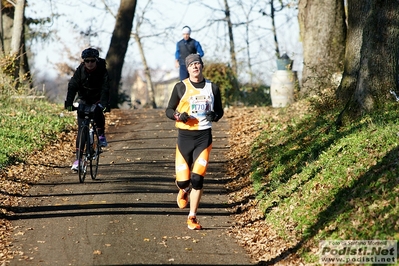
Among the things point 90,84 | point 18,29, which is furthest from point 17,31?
point 90,84

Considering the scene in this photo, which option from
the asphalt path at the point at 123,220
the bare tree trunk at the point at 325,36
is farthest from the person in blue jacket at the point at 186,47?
the asphalt path at the point at 123,220

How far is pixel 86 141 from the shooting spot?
13016 mm

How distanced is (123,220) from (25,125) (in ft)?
30.9

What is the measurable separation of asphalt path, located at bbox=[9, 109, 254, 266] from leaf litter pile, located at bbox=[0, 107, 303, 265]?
0.16 metres

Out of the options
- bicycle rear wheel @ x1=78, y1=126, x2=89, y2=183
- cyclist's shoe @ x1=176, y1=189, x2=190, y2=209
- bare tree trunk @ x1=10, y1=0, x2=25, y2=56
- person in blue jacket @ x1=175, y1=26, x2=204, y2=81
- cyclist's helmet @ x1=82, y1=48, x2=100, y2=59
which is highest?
bare tree trunk @ x1=10, y1=0, x2=25, y2=56

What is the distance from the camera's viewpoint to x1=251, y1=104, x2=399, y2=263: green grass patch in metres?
7.81

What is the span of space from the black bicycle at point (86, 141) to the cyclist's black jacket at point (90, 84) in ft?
0.65

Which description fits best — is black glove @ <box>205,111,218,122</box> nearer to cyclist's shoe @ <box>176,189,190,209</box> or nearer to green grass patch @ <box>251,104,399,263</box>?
cyclist's shoe @ <box>176,189,190,209</box>

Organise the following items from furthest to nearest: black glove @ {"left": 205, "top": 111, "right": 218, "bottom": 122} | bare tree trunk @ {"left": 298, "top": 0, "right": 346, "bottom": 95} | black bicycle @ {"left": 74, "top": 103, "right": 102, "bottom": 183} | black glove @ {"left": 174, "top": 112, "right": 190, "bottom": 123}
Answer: bare tree trunk @ {"left": 298, "top": 0, "right": 346, "bottom": 95}, black bicycle @ {"left": 74, "top": 103, "right": 102, "bottom": 183}, black glove @ {"left": 205, "top": 111, "right": 218, "bottom": 122}, black glove @ {"left": 174, "top": 112, "right": 190, "bottom": 123}

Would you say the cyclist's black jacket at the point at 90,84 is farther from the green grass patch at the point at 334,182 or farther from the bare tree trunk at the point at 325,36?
the bare tree trunk at the point at 325,36

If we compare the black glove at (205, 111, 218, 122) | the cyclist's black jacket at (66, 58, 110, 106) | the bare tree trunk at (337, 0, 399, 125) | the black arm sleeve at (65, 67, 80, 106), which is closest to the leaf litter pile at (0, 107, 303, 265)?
the black glove at (205, 111, 218, 122)

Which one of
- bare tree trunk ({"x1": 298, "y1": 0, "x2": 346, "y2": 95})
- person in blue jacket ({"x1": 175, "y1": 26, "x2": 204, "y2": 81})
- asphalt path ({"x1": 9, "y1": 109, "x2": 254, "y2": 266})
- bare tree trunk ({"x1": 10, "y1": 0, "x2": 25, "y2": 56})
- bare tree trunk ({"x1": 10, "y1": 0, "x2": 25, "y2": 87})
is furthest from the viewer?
bare tree trunk ({"x1": 10, "y1": 0, "x2": 25, "y2": 56})

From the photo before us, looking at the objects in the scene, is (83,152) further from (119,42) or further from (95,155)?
(119,42)

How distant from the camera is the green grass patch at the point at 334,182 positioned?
25.6 feet
